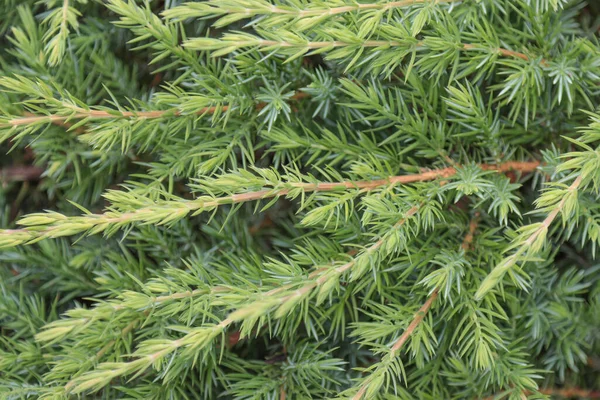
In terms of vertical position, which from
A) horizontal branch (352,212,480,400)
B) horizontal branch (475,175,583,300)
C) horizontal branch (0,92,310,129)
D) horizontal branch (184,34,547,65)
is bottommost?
horizontal branch (352,212,480,400)

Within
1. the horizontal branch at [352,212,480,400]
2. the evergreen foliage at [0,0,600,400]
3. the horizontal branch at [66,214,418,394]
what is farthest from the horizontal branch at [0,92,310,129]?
the horizontal branch at [352,212,480,400]

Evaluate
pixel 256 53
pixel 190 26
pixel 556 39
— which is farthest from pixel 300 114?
pixel 556 39

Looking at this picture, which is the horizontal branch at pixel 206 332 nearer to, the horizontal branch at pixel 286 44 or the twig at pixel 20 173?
the horizontal branch at pixel 286 44

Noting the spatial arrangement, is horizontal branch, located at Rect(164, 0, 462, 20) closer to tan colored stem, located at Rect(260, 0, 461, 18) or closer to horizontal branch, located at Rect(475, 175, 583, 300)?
tan colored stem, located at Rect(260, 0, 461, 18)

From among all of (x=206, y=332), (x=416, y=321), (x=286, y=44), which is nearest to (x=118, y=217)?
(x=206, y=332)

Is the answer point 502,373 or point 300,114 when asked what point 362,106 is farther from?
point 502,373

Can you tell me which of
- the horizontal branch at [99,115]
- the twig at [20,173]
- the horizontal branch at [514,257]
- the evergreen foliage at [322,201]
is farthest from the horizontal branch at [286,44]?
the twig at [20,173]

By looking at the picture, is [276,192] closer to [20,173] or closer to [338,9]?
[338,9]

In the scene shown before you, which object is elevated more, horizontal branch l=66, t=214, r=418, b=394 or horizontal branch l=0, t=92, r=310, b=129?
horizontal branch l=0, t=92, r=310, b=129
